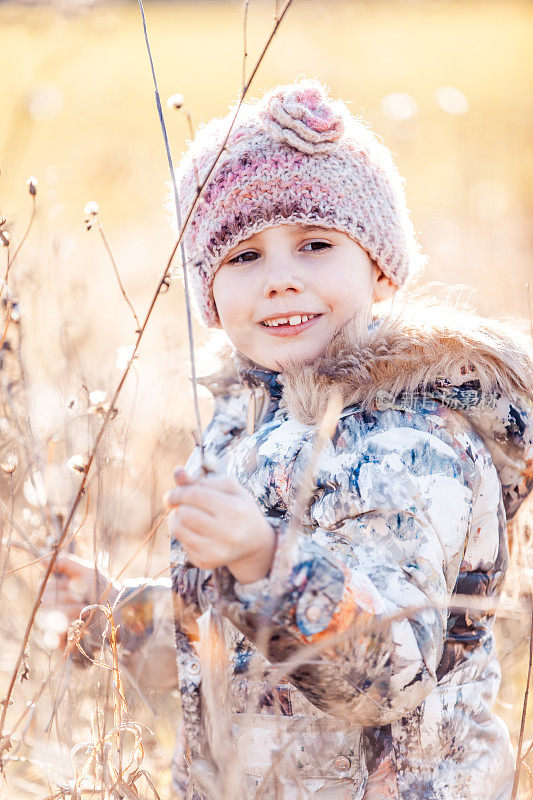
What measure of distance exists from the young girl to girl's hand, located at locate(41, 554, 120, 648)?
0.40 ft

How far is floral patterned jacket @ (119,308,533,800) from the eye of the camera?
1.23 meters

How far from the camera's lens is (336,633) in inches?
43.6

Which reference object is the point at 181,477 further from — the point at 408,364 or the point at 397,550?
the point at 408,364

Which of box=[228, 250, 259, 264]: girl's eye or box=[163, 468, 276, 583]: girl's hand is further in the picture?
box=[228, 250, 259, 264]: girl's eye

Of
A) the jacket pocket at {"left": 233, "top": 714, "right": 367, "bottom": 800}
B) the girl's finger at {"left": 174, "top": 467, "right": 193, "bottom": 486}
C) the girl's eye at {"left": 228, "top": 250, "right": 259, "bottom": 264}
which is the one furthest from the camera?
the girl's eye at {"left": 228, "top": 250, "right": 259, "bottom": 264}

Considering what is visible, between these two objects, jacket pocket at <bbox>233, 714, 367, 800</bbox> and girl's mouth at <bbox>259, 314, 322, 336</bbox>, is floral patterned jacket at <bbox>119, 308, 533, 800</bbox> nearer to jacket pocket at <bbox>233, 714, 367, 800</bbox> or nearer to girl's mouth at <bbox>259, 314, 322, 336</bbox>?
jacket pocket at <bbox>233, 714, 367, 800</bbox>

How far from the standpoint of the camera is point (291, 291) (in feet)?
5.80

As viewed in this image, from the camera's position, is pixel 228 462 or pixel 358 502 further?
pixel 228 462

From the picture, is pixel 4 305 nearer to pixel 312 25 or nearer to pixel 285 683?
pixel 285 683

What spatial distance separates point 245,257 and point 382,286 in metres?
0.36

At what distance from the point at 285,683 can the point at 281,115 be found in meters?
1.21

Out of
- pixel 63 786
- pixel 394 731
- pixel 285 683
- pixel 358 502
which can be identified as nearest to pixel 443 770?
pixel 394 731

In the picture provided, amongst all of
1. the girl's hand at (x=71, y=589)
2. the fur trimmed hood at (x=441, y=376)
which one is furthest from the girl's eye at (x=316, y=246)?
the girl's hand at (x=71, y=589)

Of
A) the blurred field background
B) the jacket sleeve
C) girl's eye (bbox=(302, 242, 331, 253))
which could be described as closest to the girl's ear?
girl's eye (bbox=(302, 242, 331, 253))
